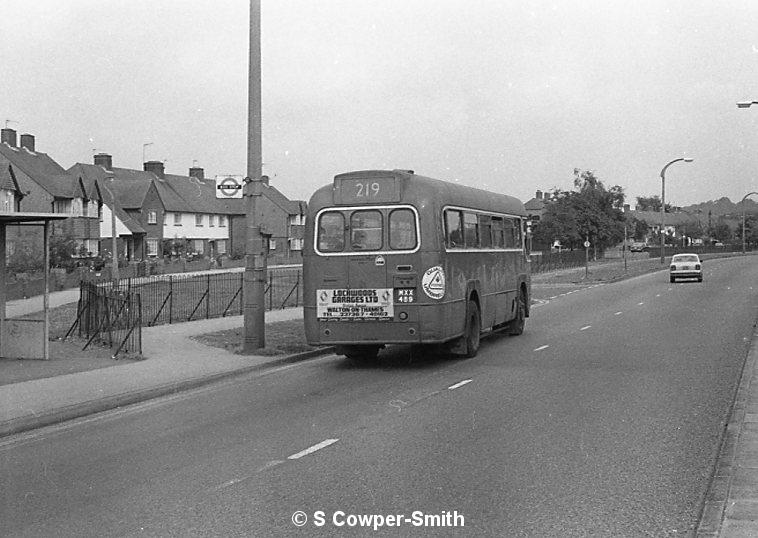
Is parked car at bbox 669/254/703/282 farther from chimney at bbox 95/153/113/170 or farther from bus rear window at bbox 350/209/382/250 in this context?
chimney at bbox 95/153/113/170

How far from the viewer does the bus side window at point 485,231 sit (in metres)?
18.4

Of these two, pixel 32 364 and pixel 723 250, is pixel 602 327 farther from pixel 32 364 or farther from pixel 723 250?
pixel 723 250

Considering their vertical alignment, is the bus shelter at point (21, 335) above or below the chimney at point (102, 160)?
below

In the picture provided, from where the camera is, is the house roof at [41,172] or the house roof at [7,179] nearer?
the house roof at [7,179]

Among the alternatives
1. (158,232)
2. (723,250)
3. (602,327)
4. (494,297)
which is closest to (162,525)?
(494,297)

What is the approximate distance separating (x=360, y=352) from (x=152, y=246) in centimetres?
6276

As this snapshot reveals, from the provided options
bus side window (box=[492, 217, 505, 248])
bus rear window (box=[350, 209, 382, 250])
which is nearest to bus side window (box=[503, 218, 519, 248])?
bus side window (box=[492, 217, 505, 248])

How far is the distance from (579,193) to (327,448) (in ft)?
236

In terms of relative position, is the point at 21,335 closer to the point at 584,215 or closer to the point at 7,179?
the point at 7,179

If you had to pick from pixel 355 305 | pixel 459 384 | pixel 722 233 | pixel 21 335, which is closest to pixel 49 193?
pixel 21 335

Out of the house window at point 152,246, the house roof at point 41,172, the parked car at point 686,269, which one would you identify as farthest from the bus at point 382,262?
the house window at point 152,246

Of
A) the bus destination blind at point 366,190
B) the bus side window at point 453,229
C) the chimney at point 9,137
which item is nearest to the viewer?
the bus destination blind at point 366,190

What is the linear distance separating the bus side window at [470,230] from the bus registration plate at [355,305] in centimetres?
256

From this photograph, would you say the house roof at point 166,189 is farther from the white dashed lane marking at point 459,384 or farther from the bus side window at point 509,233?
the white dashed lane marking at point 459,384
